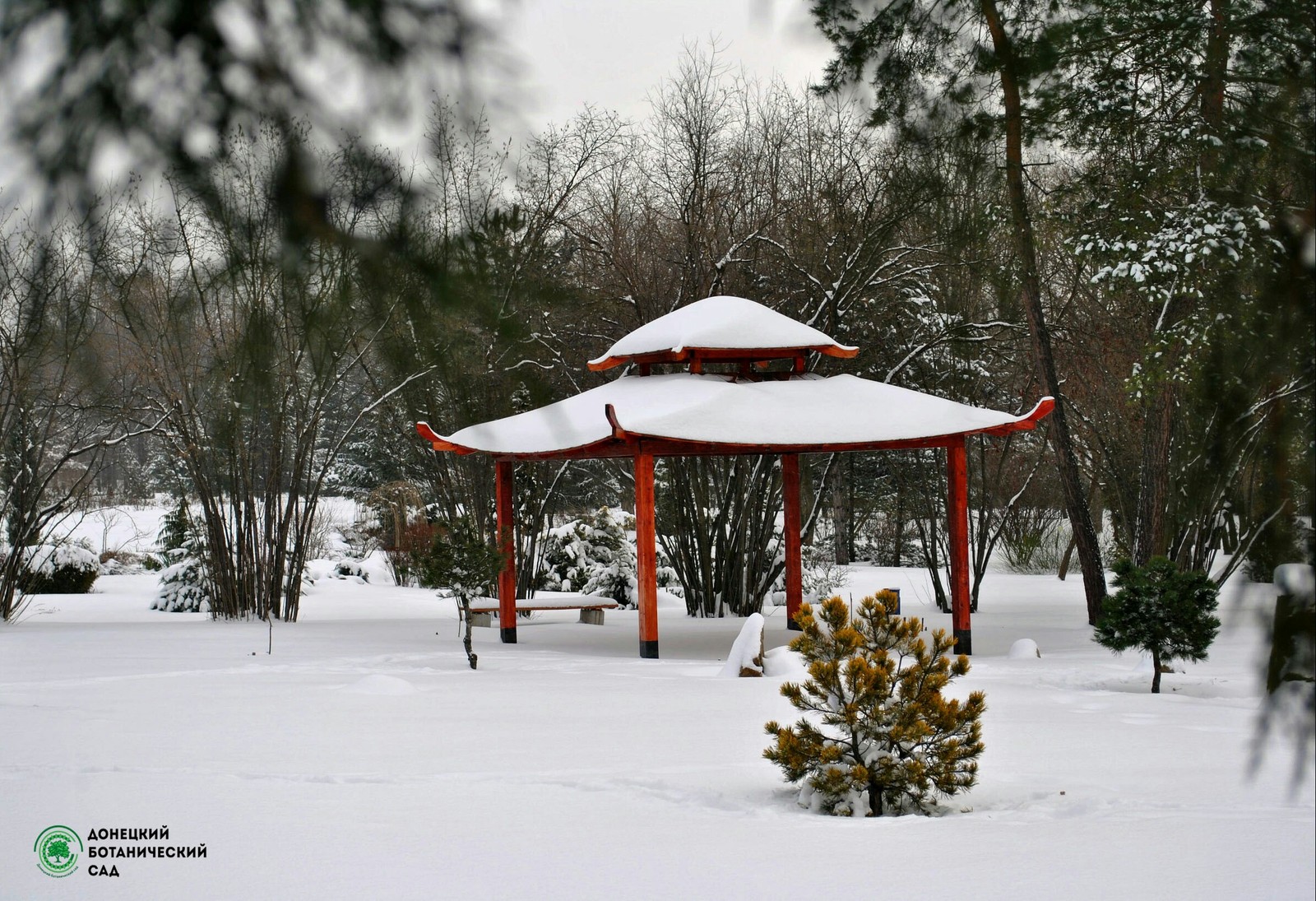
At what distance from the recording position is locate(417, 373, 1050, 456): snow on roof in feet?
31.3

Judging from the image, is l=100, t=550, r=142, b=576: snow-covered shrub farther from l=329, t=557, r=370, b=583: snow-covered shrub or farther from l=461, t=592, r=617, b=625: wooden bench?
l=461, t=592, r=617, b=625: wooden bench

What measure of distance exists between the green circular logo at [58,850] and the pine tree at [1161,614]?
6625mm

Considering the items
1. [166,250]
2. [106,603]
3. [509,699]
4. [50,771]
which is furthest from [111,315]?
[106,603]

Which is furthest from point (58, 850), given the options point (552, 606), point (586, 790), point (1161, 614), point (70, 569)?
point (70, 569)

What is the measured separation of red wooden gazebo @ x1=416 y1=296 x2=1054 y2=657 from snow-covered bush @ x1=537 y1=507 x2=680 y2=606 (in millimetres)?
5747

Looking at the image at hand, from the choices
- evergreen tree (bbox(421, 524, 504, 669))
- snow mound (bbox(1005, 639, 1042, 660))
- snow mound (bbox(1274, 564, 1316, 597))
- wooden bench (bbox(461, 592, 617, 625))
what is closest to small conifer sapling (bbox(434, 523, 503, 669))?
evergreen tree (bbox(421, 524, 504, 669))

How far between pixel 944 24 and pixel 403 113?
122 centimetres

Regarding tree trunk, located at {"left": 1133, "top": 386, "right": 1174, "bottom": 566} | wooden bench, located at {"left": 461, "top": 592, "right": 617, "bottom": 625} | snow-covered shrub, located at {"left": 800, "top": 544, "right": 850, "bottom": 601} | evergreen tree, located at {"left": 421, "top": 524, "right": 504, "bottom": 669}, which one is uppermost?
tree trunk, located at {"left": 1133, "top": 386, "right": 1174, "bottom": 566}

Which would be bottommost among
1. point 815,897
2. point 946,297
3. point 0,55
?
point 815,897

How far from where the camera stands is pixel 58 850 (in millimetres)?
3619

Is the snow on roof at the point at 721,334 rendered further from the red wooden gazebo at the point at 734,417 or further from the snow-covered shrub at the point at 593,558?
the snow-covered shrub at the point at 593,558

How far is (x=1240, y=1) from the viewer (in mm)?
1591

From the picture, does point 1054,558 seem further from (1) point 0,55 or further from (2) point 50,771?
(1) point 0,55

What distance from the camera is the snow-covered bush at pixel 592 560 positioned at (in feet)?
57.9
